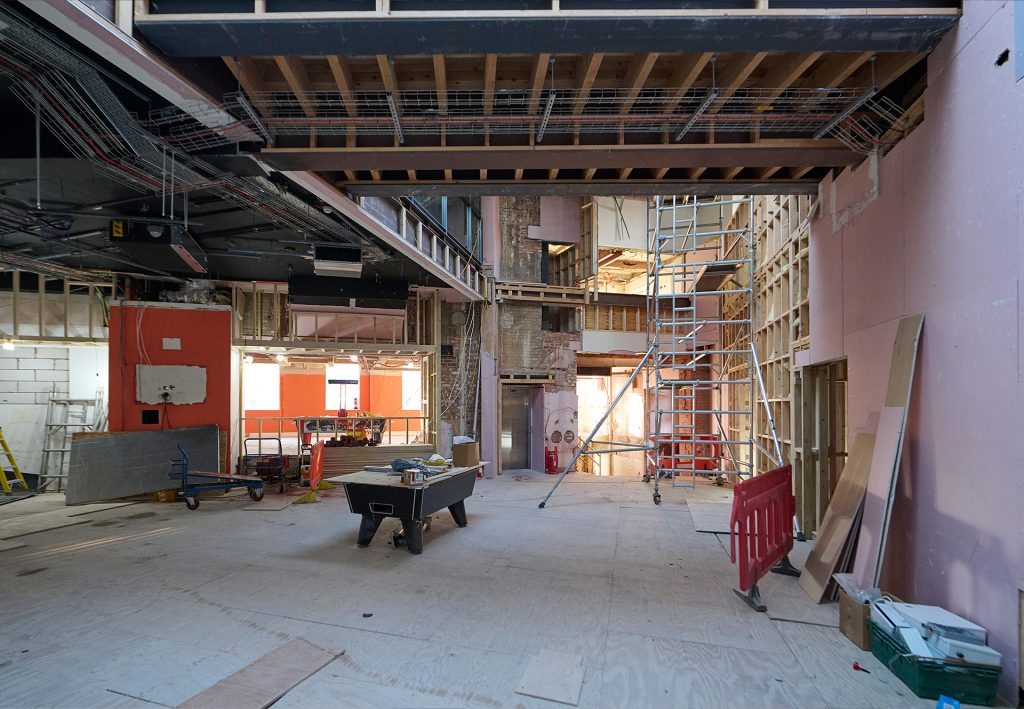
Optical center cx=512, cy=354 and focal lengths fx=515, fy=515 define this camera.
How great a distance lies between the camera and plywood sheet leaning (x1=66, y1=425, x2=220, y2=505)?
8273mm

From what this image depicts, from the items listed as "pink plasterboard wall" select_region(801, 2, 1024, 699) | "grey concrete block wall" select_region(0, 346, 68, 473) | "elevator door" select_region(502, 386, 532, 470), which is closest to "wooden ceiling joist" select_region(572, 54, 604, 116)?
"pink plasterboard wall" select_region(801, 2, 1024, 699)

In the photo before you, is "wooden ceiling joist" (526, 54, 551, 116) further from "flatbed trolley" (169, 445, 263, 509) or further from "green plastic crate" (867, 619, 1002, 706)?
"flatbed trolley" (169, 445, 263, 509)

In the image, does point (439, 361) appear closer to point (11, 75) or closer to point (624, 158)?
point (624, 158)

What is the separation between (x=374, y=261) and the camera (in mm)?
8617

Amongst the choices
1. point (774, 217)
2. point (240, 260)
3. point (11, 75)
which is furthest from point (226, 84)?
point (774, 217)

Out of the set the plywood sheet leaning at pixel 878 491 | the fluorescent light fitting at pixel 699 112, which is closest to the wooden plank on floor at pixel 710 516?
the plywood sheet leaning at pixel 878 491

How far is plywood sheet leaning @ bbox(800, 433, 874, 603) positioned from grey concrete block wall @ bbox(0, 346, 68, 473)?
13.1 meters

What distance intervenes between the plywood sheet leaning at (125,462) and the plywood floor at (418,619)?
5.44ft

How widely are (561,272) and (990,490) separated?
11.3 meters

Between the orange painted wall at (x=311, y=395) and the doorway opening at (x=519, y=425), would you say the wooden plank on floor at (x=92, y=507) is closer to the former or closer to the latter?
the doorway opening at (x=519, y=425)

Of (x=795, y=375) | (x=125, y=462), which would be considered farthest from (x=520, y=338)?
(x=125, y=462)

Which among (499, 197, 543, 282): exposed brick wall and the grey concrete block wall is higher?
(499, 197, 543, 282): exposed brick wall

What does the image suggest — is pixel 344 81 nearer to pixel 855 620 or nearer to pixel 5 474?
pixel 855 620

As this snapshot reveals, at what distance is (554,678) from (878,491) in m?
2.85
